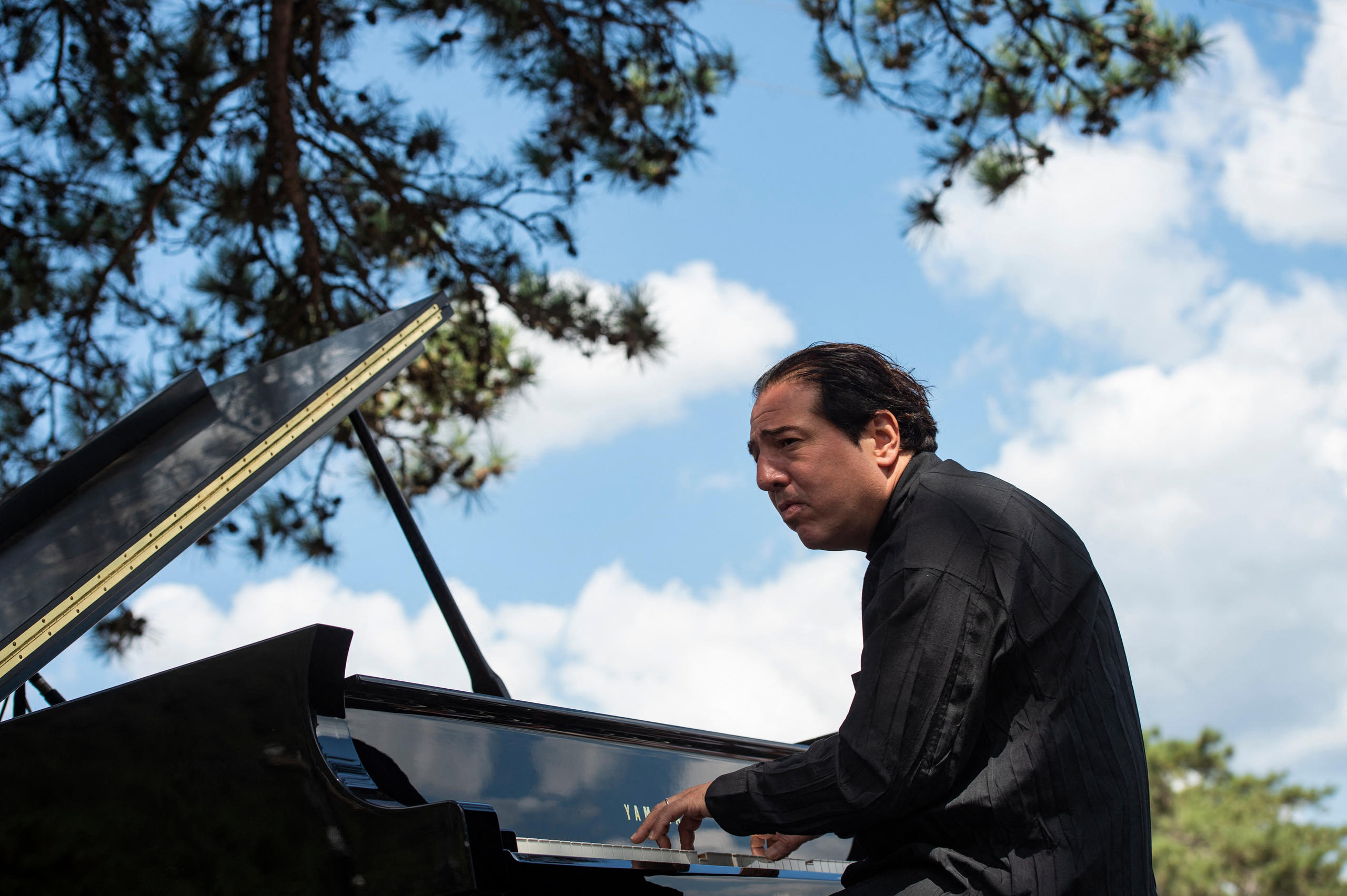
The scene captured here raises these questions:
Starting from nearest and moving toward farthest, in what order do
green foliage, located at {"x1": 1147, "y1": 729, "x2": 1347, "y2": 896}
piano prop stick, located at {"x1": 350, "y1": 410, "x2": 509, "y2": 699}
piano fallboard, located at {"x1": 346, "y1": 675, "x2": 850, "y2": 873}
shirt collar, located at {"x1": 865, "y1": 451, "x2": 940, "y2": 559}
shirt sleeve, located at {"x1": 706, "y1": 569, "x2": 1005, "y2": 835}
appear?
1. shirt sleeve, located at {"x1": 706, "y1": 569, "x2": 1005, "y2": 835}
2. shirt collar, located at {"x1": 865, "y1": 451, "x2": 940, "y2": 559}
3. piano fallboard, located at {"x1": 346, "y1": 675, "x2": 850, "y2": 873}
4. piano prop stick, located at {"x1": 350, "y1": 410, "x2": 509, "y2": 699}
5. green foliage, located at {"x1": 1147, "y1": 729, "x2": 1347, "y2": 896}

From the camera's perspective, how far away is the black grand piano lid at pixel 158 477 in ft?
6.70

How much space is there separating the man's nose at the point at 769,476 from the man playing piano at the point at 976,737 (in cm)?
20

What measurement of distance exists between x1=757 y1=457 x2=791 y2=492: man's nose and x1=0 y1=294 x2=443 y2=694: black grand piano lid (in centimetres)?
113

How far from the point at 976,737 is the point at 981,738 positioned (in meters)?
0.05

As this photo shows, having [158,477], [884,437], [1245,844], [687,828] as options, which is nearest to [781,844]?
[687,828]

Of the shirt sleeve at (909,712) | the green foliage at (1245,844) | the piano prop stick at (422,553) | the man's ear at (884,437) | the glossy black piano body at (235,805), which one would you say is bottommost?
the glossy black piano body at (235,805)

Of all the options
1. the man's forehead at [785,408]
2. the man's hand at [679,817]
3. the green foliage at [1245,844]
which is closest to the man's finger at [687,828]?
the man's hand at [679,817]

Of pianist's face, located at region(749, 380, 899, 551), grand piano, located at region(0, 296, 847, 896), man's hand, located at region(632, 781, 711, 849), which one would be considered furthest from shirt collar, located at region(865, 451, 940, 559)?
grand piano, located at region(0, 296, 847, 896)

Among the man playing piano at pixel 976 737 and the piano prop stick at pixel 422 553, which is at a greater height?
the piano prop stick at pixel 422 553

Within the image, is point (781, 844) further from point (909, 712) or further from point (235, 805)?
point (235, 805)

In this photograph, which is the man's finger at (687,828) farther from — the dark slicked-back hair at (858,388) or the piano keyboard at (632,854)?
the dark slicked-back hair at (858,388)

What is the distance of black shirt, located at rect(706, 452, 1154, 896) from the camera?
5.01ft

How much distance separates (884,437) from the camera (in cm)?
186

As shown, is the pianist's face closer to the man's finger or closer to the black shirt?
the black shirt
